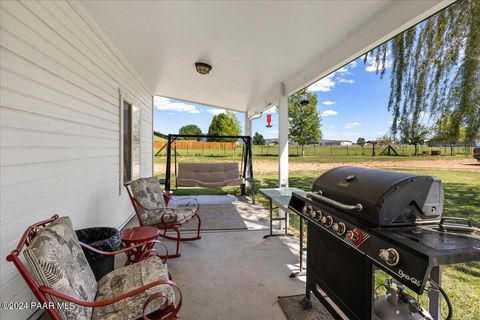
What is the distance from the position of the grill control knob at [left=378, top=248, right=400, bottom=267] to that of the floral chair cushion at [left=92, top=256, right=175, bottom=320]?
1200mm

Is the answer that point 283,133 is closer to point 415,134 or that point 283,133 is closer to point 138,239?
point 415,134

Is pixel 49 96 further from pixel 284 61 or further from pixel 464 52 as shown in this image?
pixel 464 52

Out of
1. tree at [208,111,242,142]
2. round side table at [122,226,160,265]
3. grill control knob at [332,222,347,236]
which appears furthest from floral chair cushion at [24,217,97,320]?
tree at [208,111,242,142]

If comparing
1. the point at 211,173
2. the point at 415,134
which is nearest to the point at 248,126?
the point at 211,173

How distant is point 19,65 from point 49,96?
14.5 inches

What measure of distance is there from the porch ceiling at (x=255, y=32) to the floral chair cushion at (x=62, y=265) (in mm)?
2110

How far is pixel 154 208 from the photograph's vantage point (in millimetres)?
3598

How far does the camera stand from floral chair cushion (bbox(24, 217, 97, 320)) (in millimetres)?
1208

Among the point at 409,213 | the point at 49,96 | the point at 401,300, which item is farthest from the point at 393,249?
the point at 49,96

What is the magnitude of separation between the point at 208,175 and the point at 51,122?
4411 millimetres

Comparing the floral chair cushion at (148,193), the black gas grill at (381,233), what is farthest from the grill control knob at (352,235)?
the floral chair cushion at (148,193)

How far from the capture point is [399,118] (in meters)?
2.97

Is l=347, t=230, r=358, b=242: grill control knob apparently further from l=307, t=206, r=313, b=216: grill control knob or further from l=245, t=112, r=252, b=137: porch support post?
l=245, t=112, r=252, b=137: porch support post

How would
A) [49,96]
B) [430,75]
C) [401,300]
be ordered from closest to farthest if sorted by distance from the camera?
[401,300], [49,96], [430,75]
